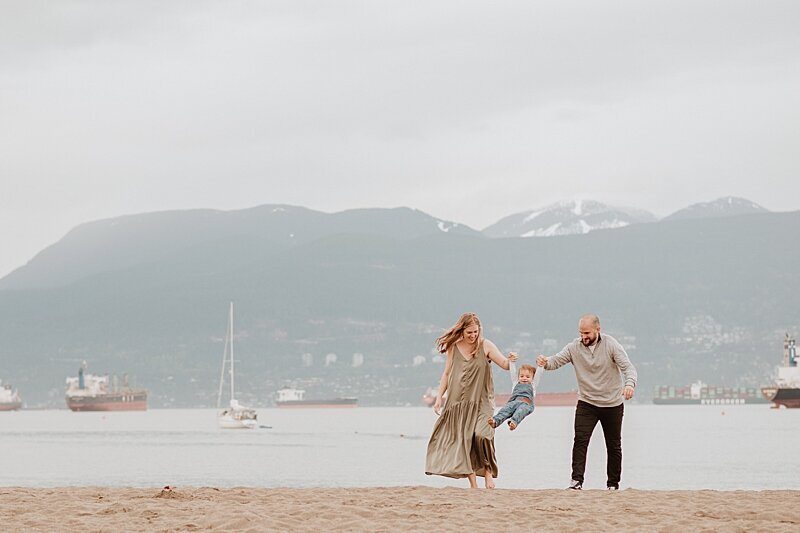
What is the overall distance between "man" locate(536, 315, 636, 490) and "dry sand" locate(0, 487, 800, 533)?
0.68 metres

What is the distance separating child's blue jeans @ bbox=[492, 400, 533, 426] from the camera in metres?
13.4

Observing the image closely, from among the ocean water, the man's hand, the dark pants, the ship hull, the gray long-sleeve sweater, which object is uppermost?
the ship hull

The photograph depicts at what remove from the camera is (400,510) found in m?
11.7

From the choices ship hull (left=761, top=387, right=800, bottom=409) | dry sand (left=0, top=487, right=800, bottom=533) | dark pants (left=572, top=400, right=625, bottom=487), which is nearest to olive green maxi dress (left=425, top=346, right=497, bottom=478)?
dry sand (left=0, top=487, right=800, bottom=533)

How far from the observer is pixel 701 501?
12469 mm

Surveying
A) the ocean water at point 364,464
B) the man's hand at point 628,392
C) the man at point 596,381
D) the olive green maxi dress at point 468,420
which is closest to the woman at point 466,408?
the olive green maxi dress at point 468,420

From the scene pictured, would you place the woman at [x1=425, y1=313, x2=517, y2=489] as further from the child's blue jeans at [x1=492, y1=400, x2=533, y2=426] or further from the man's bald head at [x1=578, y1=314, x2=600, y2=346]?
the man's bald head at [x1=578, y1=314, x2=600, y2=346]

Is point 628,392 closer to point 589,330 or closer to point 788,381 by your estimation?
point 589,330

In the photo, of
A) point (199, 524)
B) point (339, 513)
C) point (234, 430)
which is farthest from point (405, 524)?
point (234, 430)

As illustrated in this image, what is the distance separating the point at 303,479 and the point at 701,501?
29.8 m

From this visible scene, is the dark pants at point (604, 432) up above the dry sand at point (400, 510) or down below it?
above

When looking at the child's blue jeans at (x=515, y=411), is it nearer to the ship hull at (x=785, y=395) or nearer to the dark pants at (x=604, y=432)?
the dark pants at (x=604, y=432)

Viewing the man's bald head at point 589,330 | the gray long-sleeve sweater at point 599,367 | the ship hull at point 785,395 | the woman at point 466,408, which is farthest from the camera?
the ship hull at point 785,395

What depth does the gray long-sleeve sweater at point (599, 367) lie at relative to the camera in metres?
13.3
